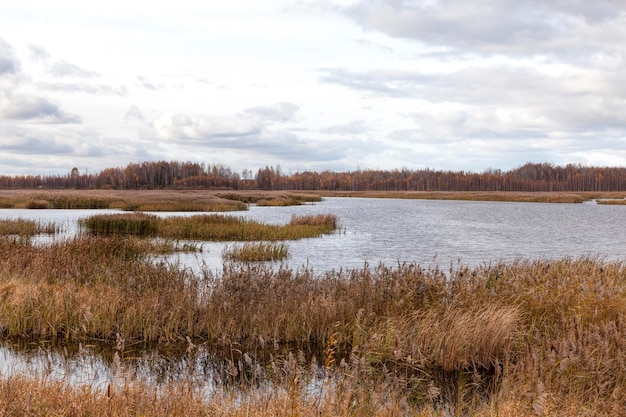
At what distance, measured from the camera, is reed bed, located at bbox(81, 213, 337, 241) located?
33062 millimetres

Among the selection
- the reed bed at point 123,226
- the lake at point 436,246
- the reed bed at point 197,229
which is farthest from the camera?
the reed bed at point 123,226

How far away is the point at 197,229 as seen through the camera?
111 feet

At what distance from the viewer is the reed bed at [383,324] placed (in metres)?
8.42

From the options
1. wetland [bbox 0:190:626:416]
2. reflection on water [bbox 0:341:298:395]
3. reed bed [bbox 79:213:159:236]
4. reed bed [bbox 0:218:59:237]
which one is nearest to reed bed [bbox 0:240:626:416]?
wetland [bbox 0:190:626:416]

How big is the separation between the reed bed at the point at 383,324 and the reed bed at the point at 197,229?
59.5 ft

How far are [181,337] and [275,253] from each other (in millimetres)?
13919

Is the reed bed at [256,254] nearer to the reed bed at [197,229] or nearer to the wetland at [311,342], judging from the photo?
the reed bed at [197,229]

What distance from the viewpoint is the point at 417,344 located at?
33.8 ft

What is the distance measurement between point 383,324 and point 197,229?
81.2 ft

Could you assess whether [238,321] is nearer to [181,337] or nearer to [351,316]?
[181,337]

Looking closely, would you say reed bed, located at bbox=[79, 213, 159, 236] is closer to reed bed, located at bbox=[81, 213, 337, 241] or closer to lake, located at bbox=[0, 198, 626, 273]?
reed bed, located at bbox=[81, 213, 337, 241]

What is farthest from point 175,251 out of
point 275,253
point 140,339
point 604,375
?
point 604,375

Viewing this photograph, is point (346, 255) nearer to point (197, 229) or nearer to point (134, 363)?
point (197, 229)

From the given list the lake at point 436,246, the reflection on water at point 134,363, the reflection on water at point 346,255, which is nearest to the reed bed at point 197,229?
the lake at point 436,246
